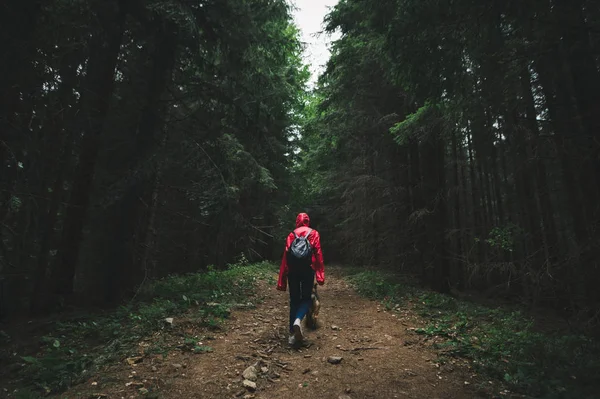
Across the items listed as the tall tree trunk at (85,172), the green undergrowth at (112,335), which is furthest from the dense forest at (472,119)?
the tall tree trunk at (85,172)

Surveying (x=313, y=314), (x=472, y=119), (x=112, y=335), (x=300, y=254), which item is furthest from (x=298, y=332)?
(x=472, y=119)

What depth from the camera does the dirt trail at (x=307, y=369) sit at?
3.84 metres

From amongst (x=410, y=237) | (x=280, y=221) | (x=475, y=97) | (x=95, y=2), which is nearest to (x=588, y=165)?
(x=475, y=97)

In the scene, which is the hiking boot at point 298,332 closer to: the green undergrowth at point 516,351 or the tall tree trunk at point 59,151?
the green undergrowth at point 516,351

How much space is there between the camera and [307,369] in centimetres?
Result: 450

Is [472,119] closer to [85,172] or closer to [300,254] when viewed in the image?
[300,254]

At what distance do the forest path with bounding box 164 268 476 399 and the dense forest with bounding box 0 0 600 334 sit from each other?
1.98 metres

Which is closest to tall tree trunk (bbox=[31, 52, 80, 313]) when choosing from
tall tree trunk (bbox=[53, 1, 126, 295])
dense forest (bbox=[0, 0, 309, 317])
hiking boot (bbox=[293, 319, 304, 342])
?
dense forest (bbox=[0, 0, 309, 317])

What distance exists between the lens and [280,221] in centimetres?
2131

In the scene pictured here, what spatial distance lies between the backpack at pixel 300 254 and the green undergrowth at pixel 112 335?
201cm

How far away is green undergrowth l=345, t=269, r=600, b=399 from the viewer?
3.61 m

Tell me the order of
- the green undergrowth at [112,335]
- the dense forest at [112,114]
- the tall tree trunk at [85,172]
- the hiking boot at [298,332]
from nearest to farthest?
the green undergrowth at [112,335]
the dense forest at [112,114]
the hiking boot at [298,332]
the tall tree trunk at [85,172]

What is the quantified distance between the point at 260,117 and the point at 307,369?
→ 7.70m

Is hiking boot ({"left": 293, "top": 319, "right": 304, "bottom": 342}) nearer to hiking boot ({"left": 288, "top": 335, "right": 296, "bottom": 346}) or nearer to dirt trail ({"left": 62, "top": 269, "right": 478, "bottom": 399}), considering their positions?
hiking boot ({"left": 288, "top": 335, "right": 296, "bottom": 346})
